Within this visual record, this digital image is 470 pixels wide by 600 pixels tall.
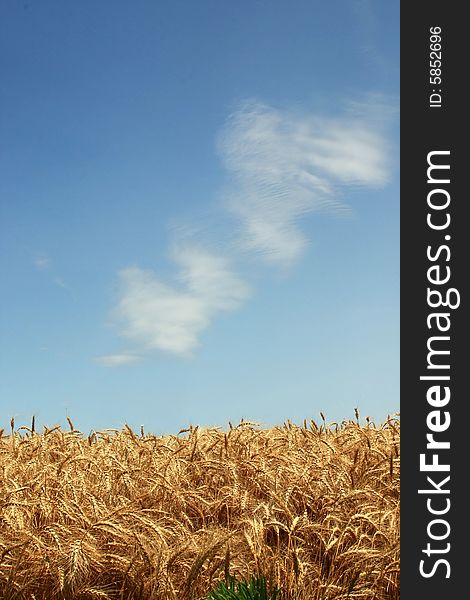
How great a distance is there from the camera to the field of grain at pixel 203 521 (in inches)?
190

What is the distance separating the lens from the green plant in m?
4.27

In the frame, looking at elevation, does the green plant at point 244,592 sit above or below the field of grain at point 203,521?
below

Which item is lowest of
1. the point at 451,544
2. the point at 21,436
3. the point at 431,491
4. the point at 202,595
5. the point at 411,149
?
the point at 202,595

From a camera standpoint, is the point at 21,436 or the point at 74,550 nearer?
the point at 74,550

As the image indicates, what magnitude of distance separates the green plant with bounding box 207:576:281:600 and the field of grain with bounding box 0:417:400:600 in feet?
0.66

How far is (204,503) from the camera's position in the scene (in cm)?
604

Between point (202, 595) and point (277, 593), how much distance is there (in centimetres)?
67

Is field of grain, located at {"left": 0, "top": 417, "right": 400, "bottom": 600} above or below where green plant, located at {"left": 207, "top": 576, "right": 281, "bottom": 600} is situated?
above

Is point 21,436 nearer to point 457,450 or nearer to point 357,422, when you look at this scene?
point 357,422

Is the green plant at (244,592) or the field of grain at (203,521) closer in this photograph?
the green plant at (244,592)

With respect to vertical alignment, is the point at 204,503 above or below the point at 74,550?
above

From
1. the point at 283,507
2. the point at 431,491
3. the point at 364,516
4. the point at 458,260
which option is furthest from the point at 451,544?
the point at 458,260

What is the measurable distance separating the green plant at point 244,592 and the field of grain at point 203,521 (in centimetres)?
20

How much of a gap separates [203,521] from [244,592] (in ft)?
4.85
